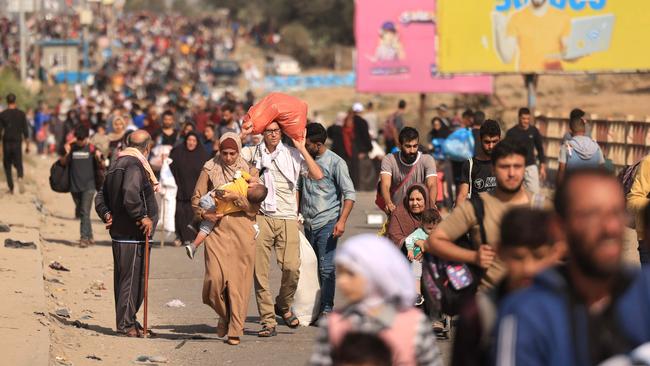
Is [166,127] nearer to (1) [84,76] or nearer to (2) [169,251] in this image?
(2) [169,251]

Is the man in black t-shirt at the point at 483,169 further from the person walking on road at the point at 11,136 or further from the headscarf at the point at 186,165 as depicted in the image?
the person walking on road at the point at 11,136

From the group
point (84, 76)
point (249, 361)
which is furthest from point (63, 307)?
point (84, 76)

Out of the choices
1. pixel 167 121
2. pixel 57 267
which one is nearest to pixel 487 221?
pixel 57 267

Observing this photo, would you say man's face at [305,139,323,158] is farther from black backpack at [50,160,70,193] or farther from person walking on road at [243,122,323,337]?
black backpack at [50,160,70,193]

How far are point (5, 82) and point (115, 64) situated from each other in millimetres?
41615

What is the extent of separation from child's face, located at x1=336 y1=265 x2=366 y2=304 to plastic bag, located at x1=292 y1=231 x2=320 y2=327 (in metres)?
6.65

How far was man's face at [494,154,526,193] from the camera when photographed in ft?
21.4

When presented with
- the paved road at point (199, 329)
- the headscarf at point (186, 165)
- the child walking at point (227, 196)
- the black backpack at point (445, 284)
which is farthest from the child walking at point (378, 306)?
the headscarf at point (186, 165)

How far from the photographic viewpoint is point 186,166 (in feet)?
56.0

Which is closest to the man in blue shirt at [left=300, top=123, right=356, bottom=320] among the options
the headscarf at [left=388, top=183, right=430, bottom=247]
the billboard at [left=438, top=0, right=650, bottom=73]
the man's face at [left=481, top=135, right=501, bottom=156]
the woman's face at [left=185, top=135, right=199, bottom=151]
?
the headscarf at [left=388, top=183, right=430, bottom=247]

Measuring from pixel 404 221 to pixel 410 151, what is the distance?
2.91 feet

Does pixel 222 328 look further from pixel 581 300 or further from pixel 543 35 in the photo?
pixel 543 35

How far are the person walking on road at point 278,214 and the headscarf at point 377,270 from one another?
20.4ft

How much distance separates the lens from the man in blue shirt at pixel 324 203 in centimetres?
1166
